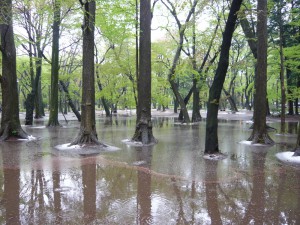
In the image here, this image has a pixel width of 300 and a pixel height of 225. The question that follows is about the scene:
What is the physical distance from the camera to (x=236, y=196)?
17.1 ft

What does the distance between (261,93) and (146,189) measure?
27.7 feet

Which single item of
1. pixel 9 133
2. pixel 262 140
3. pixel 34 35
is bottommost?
pixel 262 140

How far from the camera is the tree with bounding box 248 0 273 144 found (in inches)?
451

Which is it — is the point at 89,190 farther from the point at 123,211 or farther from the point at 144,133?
the point at 144,133

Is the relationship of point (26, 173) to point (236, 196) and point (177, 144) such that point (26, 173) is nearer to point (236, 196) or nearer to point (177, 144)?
point (236, 196)

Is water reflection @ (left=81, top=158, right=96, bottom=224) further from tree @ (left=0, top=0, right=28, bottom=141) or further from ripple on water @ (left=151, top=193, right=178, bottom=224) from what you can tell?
tree @ (left=0, top=0, right=28, bottom=141)

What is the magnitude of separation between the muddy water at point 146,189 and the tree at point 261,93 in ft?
7.87

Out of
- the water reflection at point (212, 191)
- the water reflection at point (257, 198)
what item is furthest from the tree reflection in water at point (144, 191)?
the water reflection at point (257, 198)

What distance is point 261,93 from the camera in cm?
1209

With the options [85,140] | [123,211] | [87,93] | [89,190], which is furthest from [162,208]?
[87,93]

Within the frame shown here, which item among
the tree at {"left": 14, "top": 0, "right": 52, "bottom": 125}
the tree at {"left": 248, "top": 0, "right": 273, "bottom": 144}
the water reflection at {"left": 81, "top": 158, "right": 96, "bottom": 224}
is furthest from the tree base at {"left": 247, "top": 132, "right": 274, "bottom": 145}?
the tree at {"left": 14, "top": 0, "right": 52, "bottom": 125}

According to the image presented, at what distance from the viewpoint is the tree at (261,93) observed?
451 inches

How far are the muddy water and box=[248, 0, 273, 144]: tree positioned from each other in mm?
2400

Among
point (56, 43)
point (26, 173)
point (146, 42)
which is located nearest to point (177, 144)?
point (146, 42)
